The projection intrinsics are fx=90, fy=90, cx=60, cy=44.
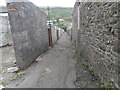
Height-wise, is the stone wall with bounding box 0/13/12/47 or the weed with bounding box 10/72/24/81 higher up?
the stone wall with bounding box 0/13/12/47

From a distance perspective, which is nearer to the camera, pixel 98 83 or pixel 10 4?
pixel 98 83

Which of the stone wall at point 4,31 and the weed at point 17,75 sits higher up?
the stone wall at point 4,31

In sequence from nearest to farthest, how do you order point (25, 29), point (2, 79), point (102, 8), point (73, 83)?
→ point (102, 8)
point (73, 83)
point (2, 79)
point (25, 29)

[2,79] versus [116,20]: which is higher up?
[116,20]

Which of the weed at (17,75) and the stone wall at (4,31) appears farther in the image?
the stone wall at (4,31)

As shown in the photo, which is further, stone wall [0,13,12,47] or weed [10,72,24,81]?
stone wall [0,13,12,47]

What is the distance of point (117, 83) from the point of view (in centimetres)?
219

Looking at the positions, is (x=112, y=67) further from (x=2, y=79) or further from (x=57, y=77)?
(x=2, y=79)

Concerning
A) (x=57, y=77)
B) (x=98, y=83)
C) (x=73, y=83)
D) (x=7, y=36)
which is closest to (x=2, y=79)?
→ (x=57, y=77)

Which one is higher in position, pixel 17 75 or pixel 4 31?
pixel 4 31

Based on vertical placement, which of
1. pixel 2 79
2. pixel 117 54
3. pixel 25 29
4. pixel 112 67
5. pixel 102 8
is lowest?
pixel 2 79

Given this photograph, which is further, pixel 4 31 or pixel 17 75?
pixel 4 31

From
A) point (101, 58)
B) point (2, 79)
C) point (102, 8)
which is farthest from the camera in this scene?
point (2, 79)

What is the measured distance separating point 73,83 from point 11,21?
11.6 feet
